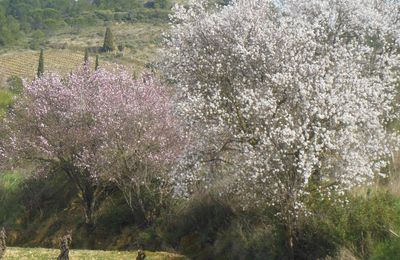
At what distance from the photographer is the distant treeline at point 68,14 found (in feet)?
484

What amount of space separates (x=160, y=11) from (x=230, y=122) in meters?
146

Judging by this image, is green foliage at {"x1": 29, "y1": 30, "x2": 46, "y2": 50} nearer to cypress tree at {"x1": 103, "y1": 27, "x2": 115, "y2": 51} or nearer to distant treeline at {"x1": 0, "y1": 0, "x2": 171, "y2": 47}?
distant treeline at {"x1": 0, "y1": 0, "x2": 171, "y2": 47}

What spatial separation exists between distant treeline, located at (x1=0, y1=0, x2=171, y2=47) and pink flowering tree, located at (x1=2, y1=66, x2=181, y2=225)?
114 m

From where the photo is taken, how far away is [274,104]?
11.8 m

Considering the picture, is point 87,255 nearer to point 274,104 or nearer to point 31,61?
point 274,104

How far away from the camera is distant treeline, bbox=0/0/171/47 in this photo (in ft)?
484

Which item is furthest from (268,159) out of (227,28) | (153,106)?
(153,106)

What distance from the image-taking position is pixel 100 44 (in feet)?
401

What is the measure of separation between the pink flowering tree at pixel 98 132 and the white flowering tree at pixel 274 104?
16.1 ft

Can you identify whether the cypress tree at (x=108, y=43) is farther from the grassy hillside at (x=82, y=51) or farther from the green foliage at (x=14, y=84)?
Result: the green foliage at (x=14, y=84)

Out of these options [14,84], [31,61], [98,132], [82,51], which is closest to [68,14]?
[82,51]

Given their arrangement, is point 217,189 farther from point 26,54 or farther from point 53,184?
point 26,54

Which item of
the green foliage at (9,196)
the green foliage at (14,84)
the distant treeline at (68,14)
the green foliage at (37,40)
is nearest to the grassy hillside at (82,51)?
the green foliage at (37,40)

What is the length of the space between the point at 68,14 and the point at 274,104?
583ft
